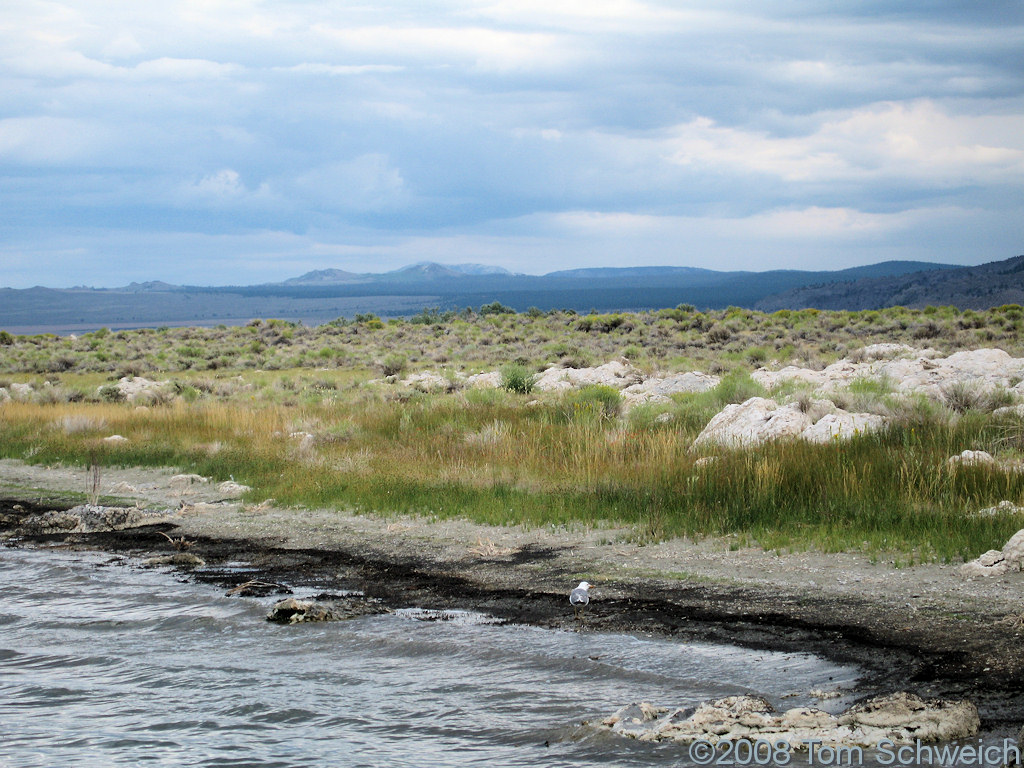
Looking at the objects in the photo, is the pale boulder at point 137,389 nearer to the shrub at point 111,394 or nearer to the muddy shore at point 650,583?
the shrub at point 111,394

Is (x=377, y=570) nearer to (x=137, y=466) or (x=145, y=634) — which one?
(x=145, y=634)

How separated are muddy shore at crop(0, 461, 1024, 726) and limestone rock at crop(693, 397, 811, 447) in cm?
337

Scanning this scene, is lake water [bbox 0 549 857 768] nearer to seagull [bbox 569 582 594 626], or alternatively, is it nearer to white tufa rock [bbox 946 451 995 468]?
seagull [bbox 569 582 594 626]

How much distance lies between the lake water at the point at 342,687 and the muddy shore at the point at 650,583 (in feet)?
1.56

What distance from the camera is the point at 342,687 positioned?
21.6 feet

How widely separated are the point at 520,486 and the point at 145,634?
17.9 feet

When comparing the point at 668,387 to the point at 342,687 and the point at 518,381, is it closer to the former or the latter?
the point at 518,381

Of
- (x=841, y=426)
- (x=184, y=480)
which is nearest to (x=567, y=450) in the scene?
(x=841, y=426)

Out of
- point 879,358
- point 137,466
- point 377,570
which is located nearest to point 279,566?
point 377,570

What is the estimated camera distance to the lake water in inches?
223

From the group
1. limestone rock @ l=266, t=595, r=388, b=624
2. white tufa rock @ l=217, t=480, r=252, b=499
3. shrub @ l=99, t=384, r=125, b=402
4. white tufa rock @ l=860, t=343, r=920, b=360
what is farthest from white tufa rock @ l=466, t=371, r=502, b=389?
limestone rock @ l=266, t=595, r=388, b=624

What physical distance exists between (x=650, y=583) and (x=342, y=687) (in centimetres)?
309

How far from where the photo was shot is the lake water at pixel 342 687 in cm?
566

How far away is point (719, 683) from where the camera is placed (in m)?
6.06
